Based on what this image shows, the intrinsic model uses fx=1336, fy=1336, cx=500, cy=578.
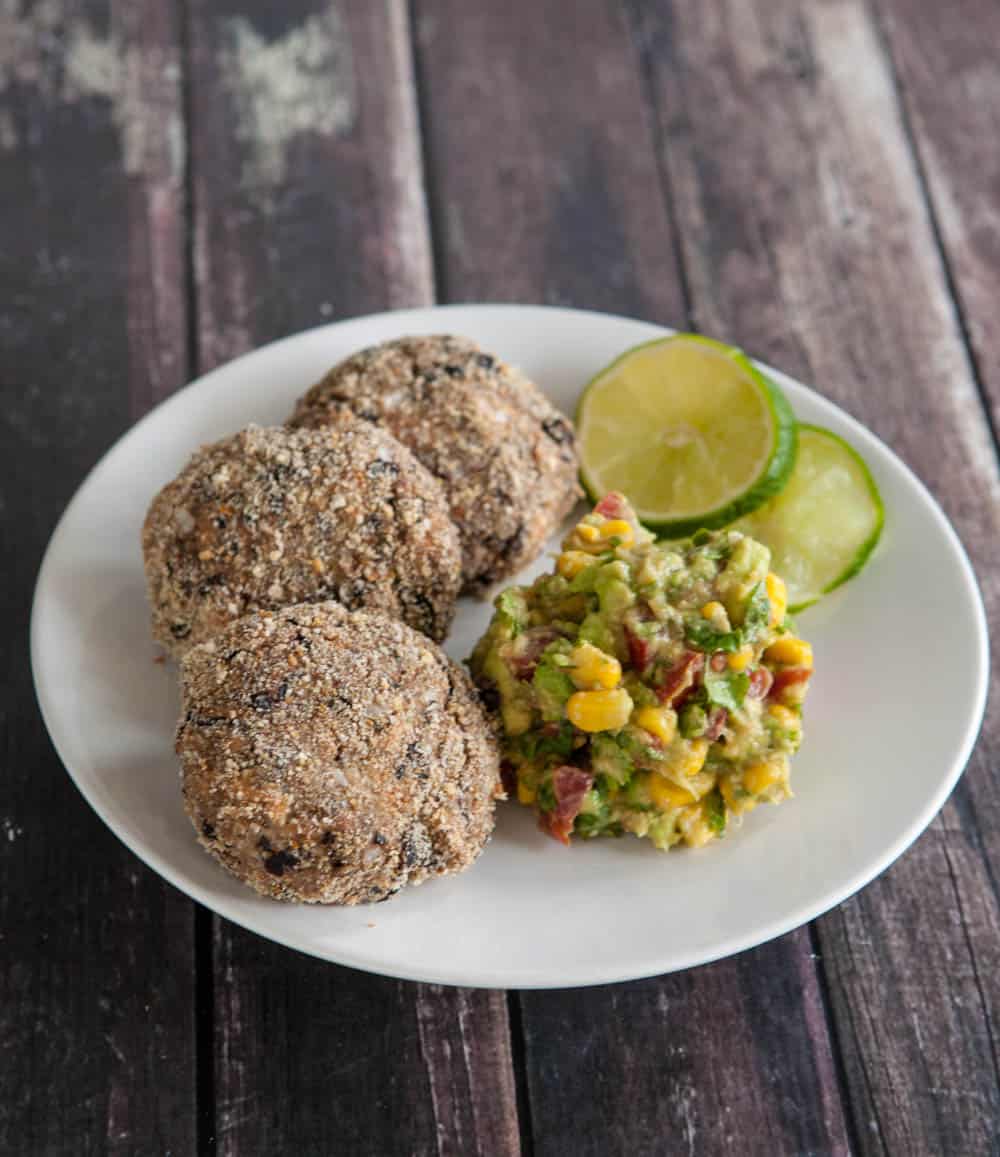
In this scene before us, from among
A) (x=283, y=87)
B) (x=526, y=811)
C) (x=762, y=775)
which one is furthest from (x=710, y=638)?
(x=283, y=87)

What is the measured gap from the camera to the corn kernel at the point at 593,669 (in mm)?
2354

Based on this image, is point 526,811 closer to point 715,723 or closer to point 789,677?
point 715,723

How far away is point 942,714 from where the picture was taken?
264cm

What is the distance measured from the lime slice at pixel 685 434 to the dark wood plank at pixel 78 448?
127 cm

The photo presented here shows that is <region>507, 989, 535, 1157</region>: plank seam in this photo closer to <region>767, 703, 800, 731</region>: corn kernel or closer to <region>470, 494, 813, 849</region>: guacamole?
<region>470, 494, 813, 849</region>: guacamole

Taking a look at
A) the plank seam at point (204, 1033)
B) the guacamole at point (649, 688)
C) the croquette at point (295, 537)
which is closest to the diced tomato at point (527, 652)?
the guacamole at point (649, 688)

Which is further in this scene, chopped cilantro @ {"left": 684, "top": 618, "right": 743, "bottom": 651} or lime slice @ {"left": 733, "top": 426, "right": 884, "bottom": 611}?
lime slice @ {"left": 733, "top": 426, "right": 884, "bottom": 611}

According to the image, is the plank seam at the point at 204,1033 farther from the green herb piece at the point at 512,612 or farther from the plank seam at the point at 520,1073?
the green herb piece at the point at 512,612

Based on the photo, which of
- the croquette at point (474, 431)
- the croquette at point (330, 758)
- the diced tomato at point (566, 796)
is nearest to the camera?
the croquette at point (330, 758)

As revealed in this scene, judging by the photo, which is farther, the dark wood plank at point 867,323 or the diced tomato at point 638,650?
the dark wood plank at point 867,323

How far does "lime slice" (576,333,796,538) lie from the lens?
294 cm

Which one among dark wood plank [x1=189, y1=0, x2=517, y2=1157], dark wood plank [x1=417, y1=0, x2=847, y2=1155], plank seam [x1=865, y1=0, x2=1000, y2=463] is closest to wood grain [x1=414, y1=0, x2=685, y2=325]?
dark wood plank [x1=417, y1=0, x2=847, y2=1155]

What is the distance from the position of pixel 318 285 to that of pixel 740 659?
1.97m

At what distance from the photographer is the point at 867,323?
384 cm
